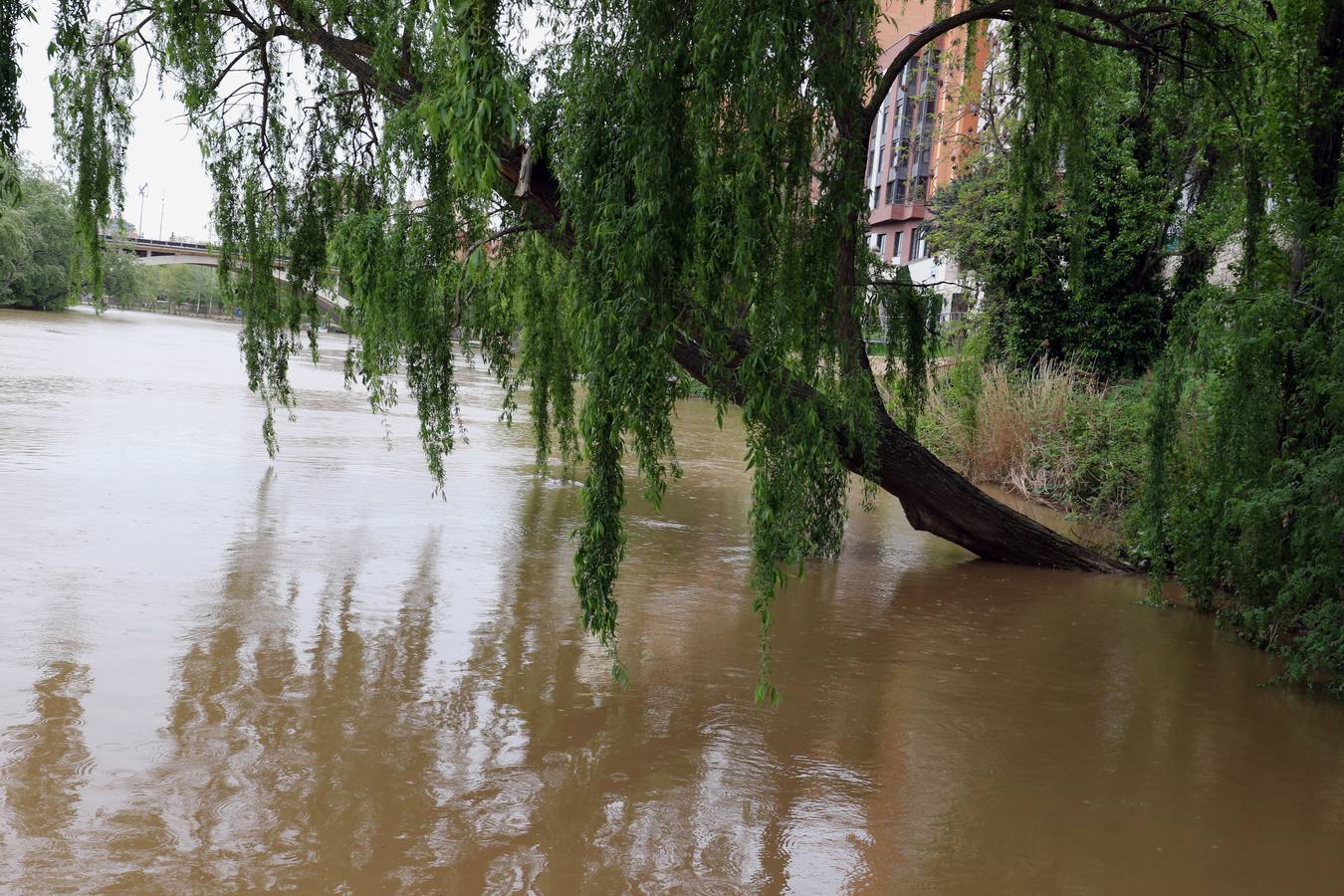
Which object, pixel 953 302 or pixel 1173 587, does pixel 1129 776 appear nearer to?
pixel 1173 587

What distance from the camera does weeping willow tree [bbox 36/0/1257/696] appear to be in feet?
17.9

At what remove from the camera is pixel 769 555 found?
18.3 feet

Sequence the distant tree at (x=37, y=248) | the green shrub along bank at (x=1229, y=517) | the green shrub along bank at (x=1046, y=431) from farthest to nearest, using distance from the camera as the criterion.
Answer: the distant tree at (x=37, y=248) → the green shrub along bank at (x=1046, y=431) → the green shrub along bank at (x=1229, y=517)

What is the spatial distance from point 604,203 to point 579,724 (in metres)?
2.84

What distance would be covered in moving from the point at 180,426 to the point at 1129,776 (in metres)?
16.2

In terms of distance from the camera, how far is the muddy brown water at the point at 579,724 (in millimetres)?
4633

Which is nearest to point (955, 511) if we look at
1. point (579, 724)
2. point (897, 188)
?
point (579, 724)

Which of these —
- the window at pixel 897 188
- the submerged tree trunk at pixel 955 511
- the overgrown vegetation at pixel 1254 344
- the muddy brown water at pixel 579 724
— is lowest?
the muddy brown water at pixel 579 724

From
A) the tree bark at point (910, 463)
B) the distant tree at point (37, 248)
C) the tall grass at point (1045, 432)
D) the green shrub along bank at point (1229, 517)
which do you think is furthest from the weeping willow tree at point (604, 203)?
the distant tree at point (37, 248)

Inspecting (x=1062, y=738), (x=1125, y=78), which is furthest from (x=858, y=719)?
(x=1125, y=78)

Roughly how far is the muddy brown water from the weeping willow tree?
0.79 metres

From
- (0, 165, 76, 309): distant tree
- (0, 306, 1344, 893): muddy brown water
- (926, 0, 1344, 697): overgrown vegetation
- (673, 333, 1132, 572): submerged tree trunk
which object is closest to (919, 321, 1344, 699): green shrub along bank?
(926, 0, 1344, 697): overgrown vegetation

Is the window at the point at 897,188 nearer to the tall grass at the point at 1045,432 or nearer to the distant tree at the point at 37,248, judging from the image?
the tall grass at the point at 1045,432

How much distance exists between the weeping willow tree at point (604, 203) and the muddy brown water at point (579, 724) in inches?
31.1
